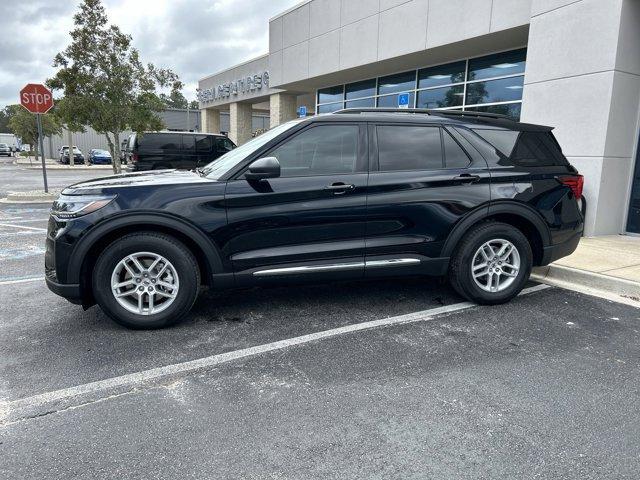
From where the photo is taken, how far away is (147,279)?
405cm

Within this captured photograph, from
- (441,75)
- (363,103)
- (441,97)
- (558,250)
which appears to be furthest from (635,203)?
(363,103)

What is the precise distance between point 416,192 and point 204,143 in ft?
40.4

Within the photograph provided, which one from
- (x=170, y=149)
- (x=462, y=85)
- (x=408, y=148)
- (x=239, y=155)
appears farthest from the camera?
(x=170, y=149)

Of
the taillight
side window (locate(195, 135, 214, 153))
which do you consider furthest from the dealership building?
side window (locate(195, 135, 214, 153))

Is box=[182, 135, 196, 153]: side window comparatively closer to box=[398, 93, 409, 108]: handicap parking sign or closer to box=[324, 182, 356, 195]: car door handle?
box=[398, 93, 409, 108]: handicap parking sign

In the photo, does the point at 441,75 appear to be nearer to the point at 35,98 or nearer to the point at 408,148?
the point at 408,148

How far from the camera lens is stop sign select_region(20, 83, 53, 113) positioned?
13.7m

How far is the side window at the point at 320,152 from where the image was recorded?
14.3 ft

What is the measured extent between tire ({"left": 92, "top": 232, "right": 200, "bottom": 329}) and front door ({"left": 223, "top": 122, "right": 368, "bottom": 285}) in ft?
1.32

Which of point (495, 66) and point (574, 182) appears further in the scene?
point (495, 66)

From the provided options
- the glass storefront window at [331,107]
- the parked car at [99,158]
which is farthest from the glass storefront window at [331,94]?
the parked car at [99,158]

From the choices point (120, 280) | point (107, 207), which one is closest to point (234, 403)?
point (120, 280)

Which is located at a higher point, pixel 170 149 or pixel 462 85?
pixel 462 85

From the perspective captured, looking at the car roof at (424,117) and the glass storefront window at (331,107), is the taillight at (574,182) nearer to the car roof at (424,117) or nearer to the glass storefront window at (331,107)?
the car roof at (424,117)
